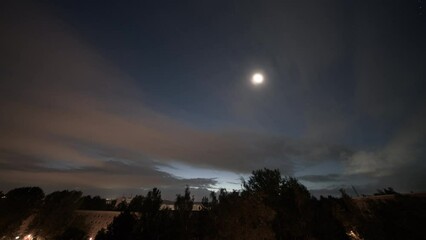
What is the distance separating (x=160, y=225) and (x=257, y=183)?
23.5m

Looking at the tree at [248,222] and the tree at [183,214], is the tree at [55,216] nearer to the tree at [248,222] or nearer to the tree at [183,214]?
the tree at [183,214]

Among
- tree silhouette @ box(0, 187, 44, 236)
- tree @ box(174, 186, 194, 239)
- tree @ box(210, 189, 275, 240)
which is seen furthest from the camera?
tree silhouette @ box(0, 187, 44, 236)

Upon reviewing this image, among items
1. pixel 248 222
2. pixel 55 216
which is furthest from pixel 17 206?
pixel 248 222

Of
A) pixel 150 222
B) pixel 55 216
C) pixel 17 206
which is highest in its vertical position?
pixel 17 206

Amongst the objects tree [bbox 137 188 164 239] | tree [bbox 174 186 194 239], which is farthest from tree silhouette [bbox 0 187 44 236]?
tree [bbox 137 188 164 239]

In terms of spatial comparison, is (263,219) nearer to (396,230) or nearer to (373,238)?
(373,238)

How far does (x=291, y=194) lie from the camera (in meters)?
42.1

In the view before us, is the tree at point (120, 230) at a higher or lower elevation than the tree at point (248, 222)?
Result: lower

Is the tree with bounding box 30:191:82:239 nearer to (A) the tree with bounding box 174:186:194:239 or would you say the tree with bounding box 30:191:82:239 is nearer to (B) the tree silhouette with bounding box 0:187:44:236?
(B) the tree silhouette with bounding box 0:187:44:236

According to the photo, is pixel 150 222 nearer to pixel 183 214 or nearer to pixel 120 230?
pixel 120 230

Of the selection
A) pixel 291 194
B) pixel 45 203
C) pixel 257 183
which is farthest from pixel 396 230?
pixel 45 203

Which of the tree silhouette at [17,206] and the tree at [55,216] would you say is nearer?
the tree silhouette at [17,206]

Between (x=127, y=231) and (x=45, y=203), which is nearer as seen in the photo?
(x=127, y=231)

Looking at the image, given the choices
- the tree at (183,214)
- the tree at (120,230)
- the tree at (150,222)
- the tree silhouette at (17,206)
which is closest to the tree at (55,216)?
the tree silhouette at (17,206)
